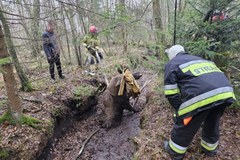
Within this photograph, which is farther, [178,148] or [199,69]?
[178,148]

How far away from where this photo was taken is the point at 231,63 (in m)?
4.63

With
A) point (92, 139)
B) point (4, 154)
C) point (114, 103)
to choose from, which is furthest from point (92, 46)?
point (4, 154)

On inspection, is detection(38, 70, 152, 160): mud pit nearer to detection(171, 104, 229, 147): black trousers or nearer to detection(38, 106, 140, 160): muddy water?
detection(38, 106, 140, 160): muddy water

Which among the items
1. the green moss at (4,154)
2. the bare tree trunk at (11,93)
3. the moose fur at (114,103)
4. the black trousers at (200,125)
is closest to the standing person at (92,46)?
the moose fur at (114,103)

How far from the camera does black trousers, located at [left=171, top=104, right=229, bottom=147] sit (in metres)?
3.28

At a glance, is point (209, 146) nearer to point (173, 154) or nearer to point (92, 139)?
point (173, 154)

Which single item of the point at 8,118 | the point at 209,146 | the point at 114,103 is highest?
the point at 8,118

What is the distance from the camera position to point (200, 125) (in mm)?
3387

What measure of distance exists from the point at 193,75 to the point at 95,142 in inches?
150

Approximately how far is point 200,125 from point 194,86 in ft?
2.30

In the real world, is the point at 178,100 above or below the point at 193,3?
below

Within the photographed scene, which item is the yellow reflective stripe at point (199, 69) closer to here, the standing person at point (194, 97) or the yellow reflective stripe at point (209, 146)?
the standing person at point (194, 97)

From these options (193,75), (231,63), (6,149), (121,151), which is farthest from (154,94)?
(6,149)

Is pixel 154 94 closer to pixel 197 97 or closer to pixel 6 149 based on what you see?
pixel 197 97
